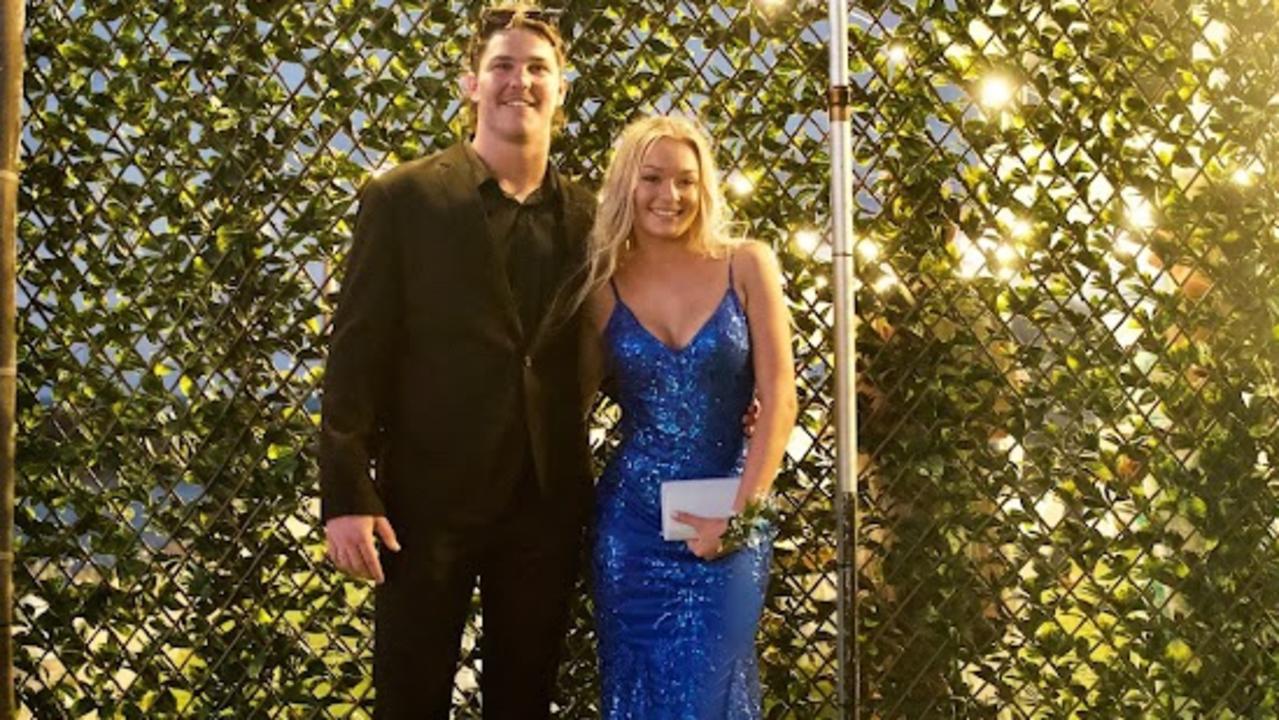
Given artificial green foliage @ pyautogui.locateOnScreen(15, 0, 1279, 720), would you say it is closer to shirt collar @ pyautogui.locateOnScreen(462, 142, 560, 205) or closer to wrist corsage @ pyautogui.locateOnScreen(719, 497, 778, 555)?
shirt collar @ pyautogui.locateOnScreen(462, 142, 560, 205)

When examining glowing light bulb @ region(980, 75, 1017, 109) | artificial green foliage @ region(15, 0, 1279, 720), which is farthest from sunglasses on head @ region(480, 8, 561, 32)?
glowing light bulb @ region(980, 75, 1017, 109)

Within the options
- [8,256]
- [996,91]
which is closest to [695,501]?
[996,91]

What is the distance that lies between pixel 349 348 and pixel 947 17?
1.53 metres

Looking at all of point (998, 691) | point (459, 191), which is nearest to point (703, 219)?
point (459, 191)

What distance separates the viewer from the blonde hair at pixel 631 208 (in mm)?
2530

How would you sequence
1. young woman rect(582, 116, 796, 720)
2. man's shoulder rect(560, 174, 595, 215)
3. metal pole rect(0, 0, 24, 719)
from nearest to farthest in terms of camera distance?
young woman rect(582, 116, 796, 720), man's shoulder rect(560, 174, 595, 215), metal pole rect(0, 0, 24, 719)

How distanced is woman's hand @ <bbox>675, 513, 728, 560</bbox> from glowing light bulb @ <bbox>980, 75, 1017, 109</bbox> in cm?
120

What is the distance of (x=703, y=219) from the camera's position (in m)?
2.58

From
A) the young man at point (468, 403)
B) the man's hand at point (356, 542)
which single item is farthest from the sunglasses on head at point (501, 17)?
the man's hand at point (356, 542)

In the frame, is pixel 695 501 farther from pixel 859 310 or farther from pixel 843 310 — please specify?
pixel 859 310

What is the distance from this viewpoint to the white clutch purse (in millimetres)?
2514

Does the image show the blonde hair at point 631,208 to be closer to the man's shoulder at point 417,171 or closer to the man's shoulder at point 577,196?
the man's shoulder at point 577,196

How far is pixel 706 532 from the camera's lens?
8.21 ft

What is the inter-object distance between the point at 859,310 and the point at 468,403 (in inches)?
40.4
